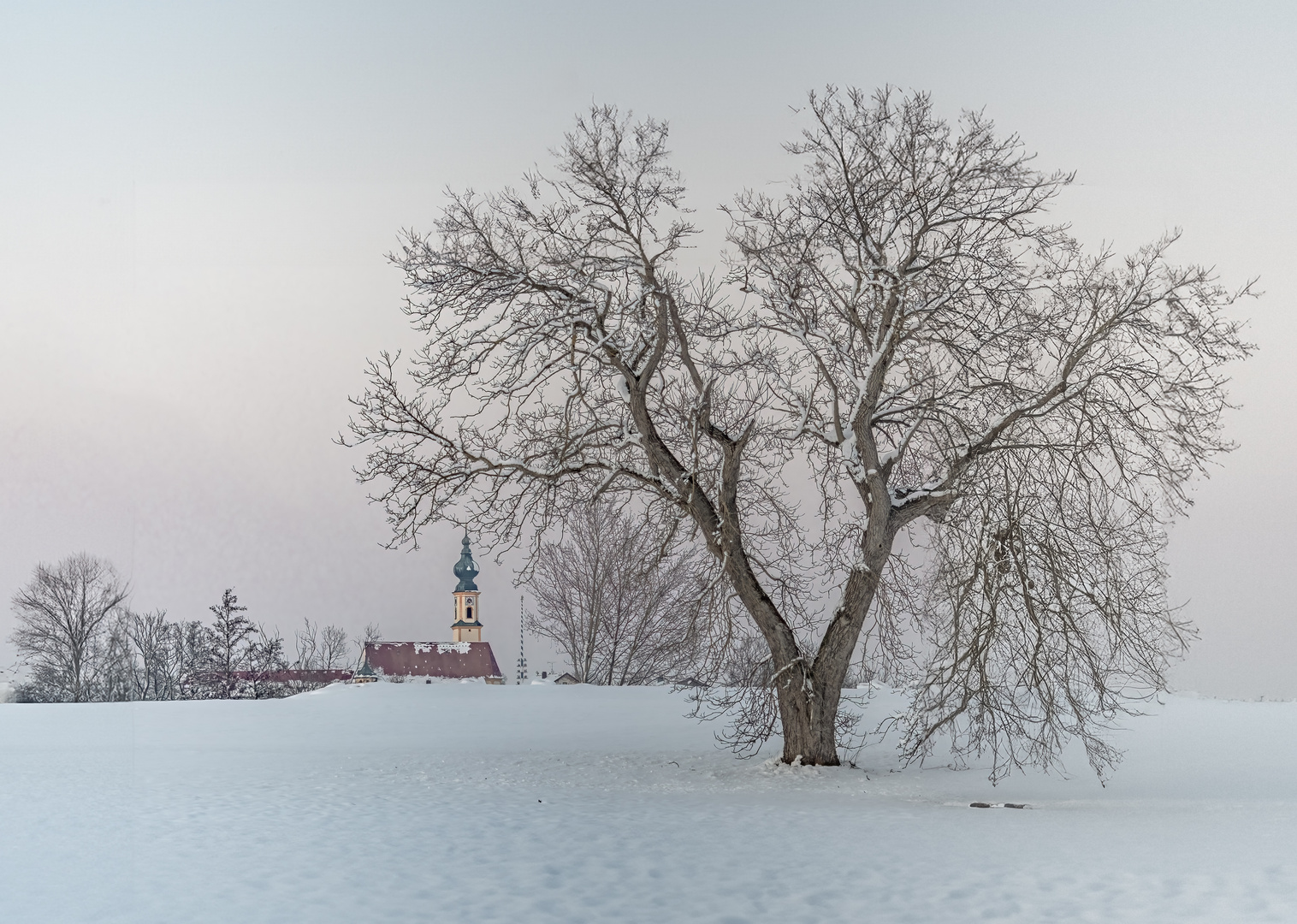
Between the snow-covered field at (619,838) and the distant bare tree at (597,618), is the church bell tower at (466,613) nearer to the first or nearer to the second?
the distant bare tree at (597,618)

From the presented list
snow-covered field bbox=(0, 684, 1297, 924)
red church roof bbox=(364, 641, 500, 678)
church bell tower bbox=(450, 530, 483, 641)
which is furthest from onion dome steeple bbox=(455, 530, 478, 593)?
snow-covered field bbox=(0, 684, 1297, 924)

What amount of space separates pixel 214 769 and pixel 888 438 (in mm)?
8209

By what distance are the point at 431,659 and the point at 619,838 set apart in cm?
3361

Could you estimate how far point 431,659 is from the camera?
3953 centimetres

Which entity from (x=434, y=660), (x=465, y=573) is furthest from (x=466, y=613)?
(x=434, y=660)

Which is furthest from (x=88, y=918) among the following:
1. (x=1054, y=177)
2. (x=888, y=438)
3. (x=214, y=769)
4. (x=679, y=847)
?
(x=1054, y=177)

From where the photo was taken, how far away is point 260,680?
31.3 meters

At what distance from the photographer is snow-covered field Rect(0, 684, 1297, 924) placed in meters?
5.63

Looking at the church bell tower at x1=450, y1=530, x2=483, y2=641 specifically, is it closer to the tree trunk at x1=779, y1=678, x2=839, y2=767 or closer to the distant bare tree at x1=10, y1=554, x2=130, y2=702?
the distant bare tree at x1=10, y1=554, x2=130, y2=702

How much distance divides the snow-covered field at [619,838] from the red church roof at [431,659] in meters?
25.1

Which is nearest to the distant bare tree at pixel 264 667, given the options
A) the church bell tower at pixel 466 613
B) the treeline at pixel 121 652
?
the treeline at pixel 121 652

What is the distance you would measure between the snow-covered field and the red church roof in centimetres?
2507

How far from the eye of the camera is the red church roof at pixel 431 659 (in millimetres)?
38344

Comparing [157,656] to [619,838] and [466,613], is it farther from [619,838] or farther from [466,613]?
[619,838]
